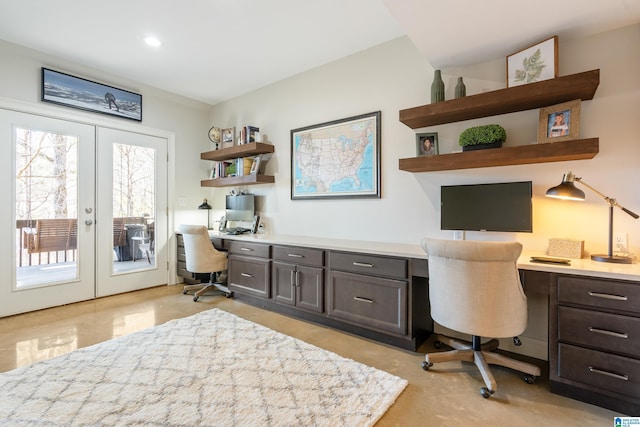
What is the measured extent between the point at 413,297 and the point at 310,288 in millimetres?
1008

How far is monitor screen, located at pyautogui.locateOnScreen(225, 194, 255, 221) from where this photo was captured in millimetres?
4086

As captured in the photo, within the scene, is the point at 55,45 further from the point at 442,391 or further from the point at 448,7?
the point at 442,391

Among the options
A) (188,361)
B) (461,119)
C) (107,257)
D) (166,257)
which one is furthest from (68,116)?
(461,119)

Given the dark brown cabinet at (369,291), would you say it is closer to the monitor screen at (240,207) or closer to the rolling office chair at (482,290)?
the rolling office chair at (482,290)

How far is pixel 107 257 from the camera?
3816mm

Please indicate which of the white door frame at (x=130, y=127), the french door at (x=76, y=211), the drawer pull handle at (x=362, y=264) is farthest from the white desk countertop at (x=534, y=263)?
the french door at (x=76, y=211)

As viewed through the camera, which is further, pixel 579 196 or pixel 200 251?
pixel 200 251

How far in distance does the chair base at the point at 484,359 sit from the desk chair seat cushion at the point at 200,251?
259 centimetres

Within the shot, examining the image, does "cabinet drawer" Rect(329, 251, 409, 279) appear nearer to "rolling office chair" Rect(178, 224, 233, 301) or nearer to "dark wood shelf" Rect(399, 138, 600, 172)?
"dark wood shelf" Rect(399, 138, 600, 172)

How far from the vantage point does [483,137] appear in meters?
2.27

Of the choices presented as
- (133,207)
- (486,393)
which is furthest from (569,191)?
(133,207)

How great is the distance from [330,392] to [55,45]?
4.11 metres

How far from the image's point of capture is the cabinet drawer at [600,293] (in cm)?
159

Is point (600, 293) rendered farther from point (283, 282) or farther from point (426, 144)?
point (283, 282)
